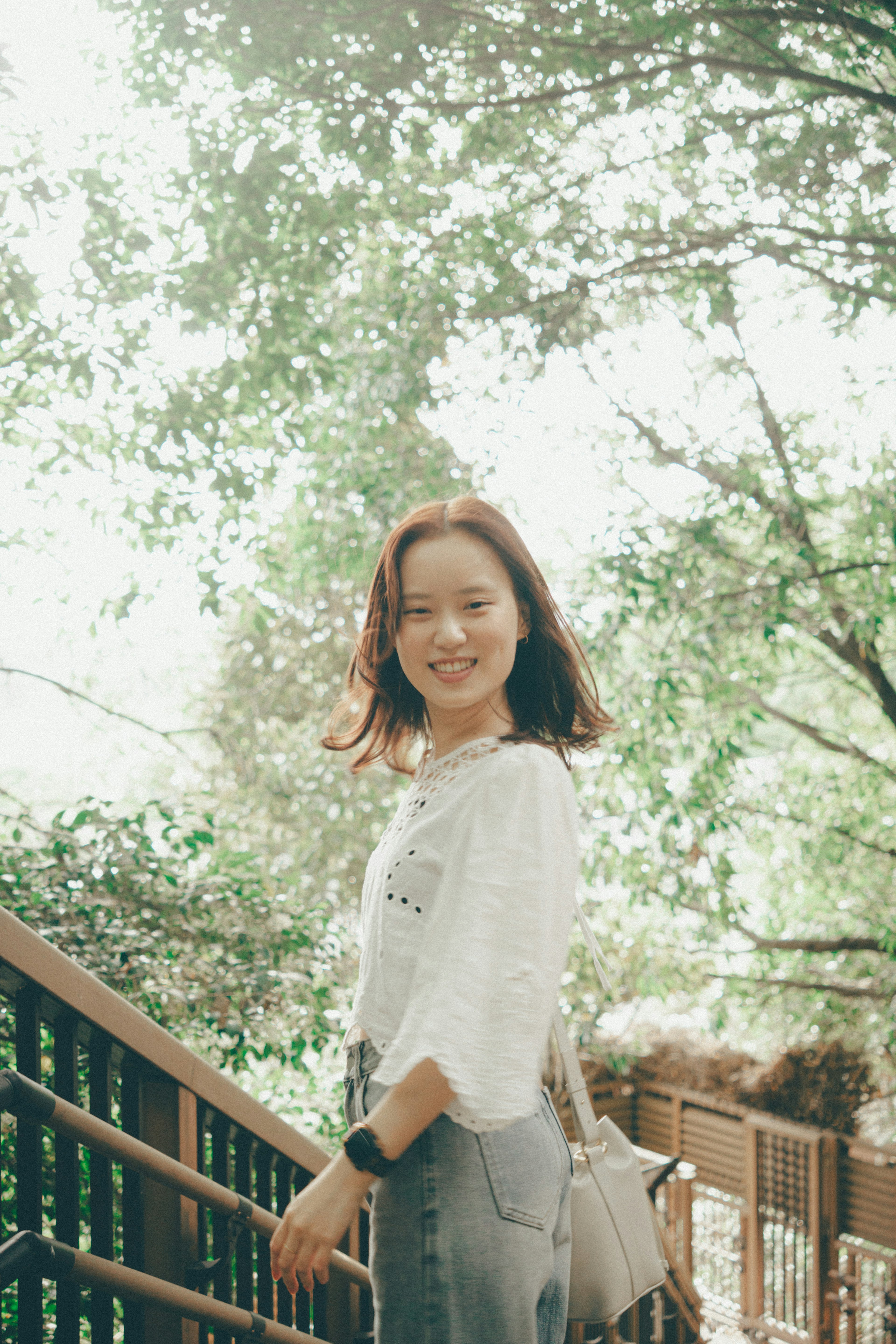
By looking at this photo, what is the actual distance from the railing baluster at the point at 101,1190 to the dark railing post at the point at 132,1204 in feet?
0.10

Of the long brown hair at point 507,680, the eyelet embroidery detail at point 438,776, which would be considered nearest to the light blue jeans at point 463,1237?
the eyelet embroidery detail at point 438,776

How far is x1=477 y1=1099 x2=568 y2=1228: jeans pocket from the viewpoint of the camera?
954mm

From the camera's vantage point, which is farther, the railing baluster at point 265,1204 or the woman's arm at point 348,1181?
the railing baluster at point 265,1204

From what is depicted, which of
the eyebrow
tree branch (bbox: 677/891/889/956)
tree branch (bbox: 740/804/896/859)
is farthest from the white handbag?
tree branch (bbox: 677/891/889/956)

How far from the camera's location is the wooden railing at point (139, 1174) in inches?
39.2

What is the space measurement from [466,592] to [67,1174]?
78 cm

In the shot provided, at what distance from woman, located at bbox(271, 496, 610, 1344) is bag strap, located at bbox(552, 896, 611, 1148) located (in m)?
0.06

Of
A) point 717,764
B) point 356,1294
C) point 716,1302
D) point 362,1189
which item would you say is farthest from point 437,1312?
point 716,1302

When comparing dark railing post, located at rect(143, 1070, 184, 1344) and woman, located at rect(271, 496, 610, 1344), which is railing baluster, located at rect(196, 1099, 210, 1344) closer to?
dark railing post, located at rect(143, 1070, 184, 1344)

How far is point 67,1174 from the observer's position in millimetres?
1076

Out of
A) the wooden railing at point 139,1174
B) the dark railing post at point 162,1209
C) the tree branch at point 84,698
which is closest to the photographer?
the wooden railing at point 139,1174

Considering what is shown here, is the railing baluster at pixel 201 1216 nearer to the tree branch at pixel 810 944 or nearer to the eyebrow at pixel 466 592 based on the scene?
the eyebrow at pixel 466 592

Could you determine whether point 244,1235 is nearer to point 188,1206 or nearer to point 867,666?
point 188,1206

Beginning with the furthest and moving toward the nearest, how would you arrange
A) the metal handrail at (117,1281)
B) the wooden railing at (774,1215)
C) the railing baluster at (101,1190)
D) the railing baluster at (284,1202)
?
the wooden railing at (774,1215), the railing baluster at (284,1202), the railing baluster at (101,1190), the metal handrail at (117,1281)
